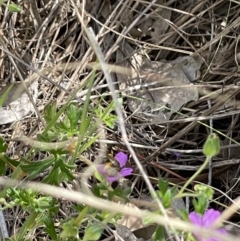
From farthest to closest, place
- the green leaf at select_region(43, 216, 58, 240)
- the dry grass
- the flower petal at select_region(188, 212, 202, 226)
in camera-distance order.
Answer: the dry grass < the green leaf at select_region(43, 216, 58, 240) < the flower petal at select_region(188, 212, 202, 226)

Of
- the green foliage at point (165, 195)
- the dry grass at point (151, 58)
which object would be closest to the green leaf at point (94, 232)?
the green foliage at point (165, 195)

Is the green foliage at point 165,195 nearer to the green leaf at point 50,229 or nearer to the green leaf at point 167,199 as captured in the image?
the green leaf at point 167,199

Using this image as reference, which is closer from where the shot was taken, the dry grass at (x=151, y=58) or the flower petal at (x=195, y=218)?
the flower petal at (x=195, y=218)

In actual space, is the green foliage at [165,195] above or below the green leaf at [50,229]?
above

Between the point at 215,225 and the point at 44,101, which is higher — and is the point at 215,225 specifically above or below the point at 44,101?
above

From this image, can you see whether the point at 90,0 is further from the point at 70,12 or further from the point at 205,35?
the point at 205,35

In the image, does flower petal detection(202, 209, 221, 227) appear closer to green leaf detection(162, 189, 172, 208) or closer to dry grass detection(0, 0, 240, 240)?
green leaf detection(162, 189, 172, 208)

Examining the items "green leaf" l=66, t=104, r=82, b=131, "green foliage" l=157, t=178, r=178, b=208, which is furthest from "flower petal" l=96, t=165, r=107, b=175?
"green foliage" l=157, t=178, r=178, b=208

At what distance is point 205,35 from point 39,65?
53 cm

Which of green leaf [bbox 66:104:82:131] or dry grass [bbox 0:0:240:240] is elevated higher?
green leaf [bbox 66:104:82:131]

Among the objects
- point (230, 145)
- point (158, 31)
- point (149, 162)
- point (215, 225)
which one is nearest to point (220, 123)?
point (230, 145)

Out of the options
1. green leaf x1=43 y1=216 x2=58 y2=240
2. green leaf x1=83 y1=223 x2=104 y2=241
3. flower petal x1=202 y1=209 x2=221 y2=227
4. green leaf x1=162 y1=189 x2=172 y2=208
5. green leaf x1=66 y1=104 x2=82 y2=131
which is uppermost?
green leaf x1=66 y1=104 x2=82 y2=131

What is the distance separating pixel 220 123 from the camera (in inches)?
66.9

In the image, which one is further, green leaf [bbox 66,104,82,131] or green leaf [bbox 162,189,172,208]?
green leaf [bbox 66,104,82,131]
